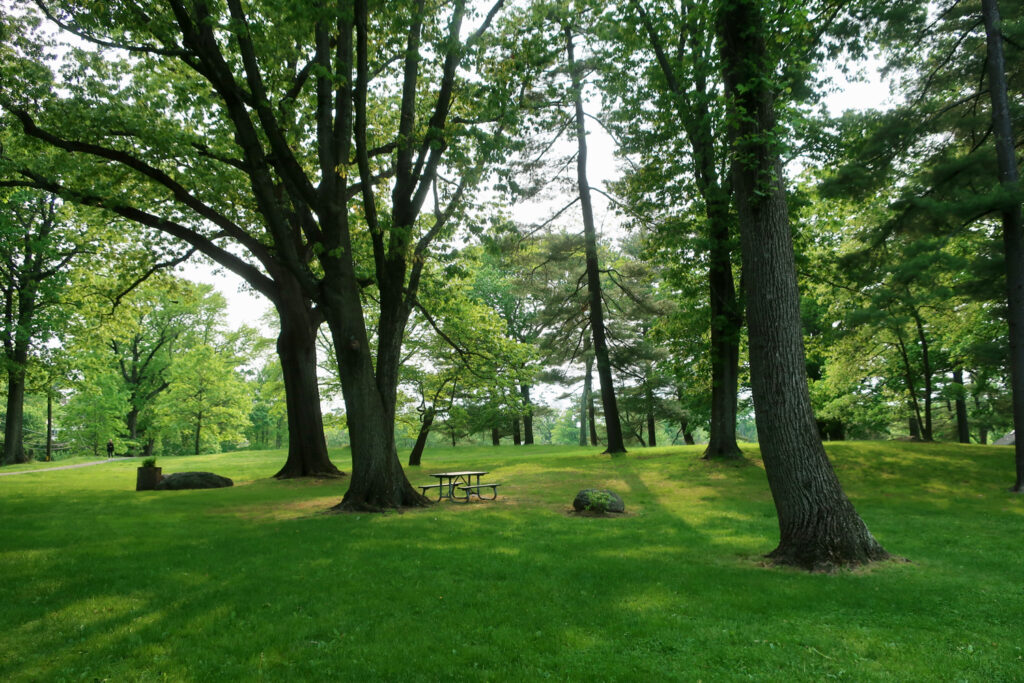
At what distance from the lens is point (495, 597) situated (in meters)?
5.92

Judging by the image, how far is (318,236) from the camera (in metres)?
12.5

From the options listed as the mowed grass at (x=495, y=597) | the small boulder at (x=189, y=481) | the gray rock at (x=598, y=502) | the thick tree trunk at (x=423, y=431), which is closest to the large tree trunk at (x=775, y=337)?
the mowed grass at (x=495, y=597)

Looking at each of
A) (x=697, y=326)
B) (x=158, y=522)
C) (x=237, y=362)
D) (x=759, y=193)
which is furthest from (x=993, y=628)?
(x=237, y=362)

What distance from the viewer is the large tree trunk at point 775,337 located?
23.2 feet

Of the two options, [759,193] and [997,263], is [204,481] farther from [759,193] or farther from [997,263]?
[997,263]

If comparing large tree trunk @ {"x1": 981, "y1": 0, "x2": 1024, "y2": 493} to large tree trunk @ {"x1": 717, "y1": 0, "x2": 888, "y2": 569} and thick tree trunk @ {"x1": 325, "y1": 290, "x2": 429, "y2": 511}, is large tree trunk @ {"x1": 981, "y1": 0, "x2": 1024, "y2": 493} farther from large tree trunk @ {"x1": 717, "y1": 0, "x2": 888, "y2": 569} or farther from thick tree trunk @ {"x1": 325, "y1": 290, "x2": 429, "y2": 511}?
thick tree trunk @ {"x1": 325, "y1": 290, "x2": 429, "y2": 511}

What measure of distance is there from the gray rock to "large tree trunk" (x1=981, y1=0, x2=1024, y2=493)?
29.2 ft

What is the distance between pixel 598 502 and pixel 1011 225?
1074cm

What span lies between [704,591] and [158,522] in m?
9.49

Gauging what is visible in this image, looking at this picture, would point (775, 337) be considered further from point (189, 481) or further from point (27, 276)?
point (27, 276)

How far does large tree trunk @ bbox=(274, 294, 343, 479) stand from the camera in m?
18.5

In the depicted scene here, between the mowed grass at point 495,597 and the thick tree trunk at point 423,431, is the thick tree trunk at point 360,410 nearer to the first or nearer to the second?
the mowed grass at point 495,597

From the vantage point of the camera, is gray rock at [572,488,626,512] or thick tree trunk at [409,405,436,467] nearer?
gray rock at [572,488,626,512]

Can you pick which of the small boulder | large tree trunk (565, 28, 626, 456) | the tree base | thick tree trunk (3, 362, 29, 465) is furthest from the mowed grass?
thick tree trunk (3, 362, 29, 465)
